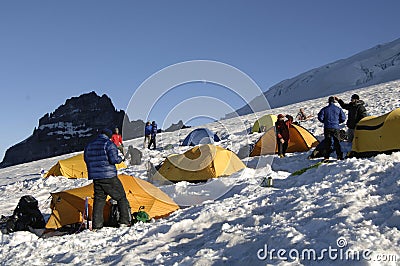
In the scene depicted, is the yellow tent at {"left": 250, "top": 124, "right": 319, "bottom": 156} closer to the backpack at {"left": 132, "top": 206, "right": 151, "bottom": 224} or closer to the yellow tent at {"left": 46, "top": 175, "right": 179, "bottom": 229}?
the yellow tent at {"left": 46, "top": 175, "right": 179, "bottom": 229}

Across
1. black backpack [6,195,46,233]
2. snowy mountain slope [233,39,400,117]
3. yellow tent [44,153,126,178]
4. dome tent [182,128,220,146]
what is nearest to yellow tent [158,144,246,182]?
black backpack [6,195,46,233]

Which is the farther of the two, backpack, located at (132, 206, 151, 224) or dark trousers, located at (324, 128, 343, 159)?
dark trousers, located at (324, 128, 343, 159)

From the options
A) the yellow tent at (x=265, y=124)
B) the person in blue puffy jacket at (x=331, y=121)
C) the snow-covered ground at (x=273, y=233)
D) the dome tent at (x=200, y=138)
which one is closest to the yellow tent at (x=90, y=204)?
the snow-covered ground at (x=273, y=233)

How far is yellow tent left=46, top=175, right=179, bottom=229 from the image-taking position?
8742 mm

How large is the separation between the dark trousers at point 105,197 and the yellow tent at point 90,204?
1.55 feet

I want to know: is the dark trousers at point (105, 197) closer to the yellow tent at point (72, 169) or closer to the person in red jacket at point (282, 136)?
the person in red jacket at point (282, 136)

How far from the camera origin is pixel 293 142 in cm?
1572

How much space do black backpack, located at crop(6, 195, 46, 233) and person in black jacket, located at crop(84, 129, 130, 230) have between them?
1671mm

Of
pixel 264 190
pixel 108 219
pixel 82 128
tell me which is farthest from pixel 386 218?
pixel 82 128

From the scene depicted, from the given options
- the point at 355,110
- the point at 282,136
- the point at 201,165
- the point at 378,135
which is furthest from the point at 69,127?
the point at 378,135

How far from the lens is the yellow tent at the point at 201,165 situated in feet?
42.0

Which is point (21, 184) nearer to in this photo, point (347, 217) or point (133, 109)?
point (133, 109)

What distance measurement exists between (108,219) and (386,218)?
5.15 meters

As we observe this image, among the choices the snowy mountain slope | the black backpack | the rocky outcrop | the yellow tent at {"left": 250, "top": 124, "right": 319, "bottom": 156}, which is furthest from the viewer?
the rocky outcrop
